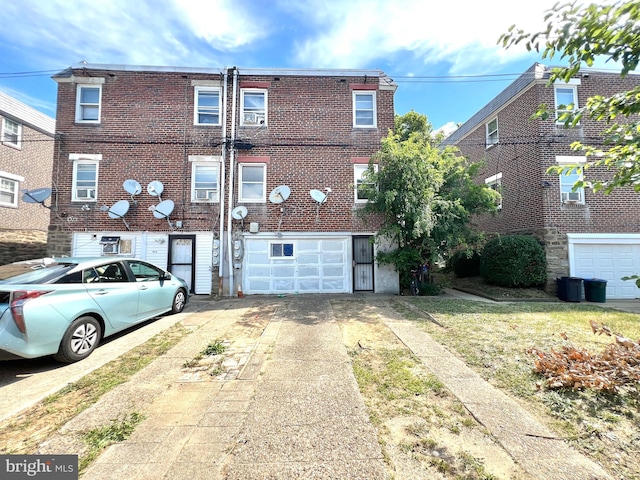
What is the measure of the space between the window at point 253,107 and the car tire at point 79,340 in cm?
915

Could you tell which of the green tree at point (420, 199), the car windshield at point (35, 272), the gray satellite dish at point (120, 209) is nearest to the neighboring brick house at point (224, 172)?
the gray satellite dish at point (120, 209)

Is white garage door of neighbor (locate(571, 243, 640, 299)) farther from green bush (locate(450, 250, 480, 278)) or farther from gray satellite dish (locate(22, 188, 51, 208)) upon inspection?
gray satellite dish (locate(22, 188, 51, 208))

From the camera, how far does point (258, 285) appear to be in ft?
36.1

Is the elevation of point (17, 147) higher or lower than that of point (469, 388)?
higher

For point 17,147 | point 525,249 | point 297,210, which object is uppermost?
point 17,147

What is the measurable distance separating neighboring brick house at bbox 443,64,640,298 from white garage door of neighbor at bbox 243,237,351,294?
8.18m

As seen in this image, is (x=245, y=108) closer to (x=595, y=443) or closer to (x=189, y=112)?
(x=189, y=112)

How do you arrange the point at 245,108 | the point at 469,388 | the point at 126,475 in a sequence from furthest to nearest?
the point at 245,108, the point at 469,388, the point at 126,475

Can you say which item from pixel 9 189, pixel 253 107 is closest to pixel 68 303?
pixel 253 107

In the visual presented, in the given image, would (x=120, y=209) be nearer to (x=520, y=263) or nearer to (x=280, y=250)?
(x=280, y=250)

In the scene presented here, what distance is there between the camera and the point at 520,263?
10758 mm

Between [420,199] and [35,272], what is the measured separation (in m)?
9.21

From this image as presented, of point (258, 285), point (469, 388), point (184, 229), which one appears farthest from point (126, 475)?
point (184, 229)

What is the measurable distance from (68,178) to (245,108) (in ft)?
24.0
